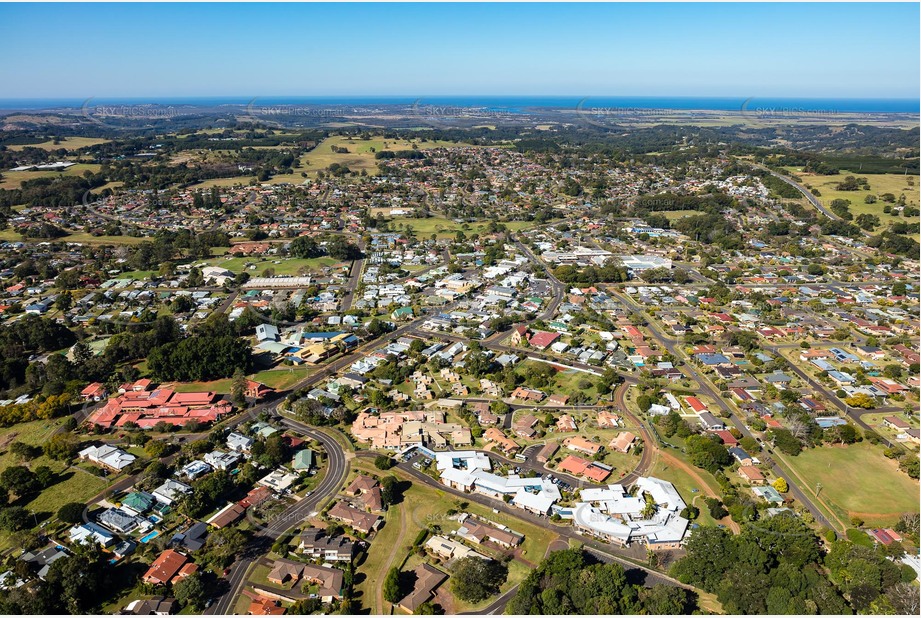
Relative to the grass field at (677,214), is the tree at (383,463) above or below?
below

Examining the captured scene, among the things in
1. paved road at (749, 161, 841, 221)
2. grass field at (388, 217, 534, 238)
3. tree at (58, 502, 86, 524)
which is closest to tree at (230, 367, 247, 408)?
tree at (58, 502, 86, 524)

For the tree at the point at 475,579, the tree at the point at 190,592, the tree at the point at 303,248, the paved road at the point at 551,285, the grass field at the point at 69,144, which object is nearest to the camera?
the tree at the point at 190,592

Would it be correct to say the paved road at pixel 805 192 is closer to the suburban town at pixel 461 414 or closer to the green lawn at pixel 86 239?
the suburban town at pixel 461 414

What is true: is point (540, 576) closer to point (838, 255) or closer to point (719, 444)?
point (719, 444)

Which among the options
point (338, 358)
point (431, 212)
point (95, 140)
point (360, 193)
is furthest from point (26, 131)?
point (338, 358)

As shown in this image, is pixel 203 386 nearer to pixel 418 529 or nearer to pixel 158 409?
pixel 158 409

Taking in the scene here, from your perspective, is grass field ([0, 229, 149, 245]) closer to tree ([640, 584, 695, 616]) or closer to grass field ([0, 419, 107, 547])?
grass field ([0, 419, 107, 547])

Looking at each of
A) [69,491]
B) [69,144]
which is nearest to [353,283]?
[69,491]

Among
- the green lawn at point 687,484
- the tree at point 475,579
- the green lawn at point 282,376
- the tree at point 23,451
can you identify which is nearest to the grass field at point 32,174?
the green lawn at point 282,376
